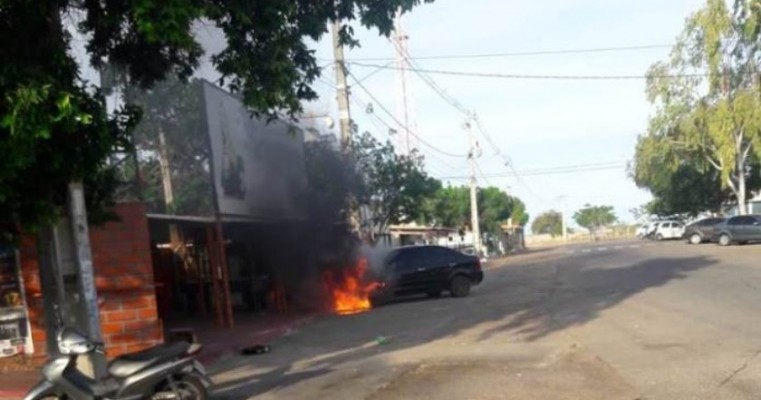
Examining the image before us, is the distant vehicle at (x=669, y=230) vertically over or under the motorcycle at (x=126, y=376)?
under

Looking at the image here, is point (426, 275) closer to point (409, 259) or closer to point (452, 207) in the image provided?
point (409, 259)

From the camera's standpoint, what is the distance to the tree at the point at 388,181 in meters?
34.6

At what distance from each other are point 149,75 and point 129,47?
1.79ft

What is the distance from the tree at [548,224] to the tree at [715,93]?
111902 millimetres

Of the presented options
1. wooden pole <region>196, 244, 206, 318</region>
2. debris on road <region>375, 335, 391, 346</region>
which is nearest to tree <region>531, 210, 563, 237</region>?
wooden pole <region>196, 244, 206, 318</region>

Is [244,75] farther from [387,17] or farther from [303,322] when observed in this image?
[303,322]

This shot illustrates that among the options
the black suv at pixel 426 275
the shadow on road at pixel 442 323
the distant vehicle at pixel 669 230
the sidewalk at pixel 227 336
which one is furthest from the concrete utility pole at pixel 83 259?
the distant vehicle at pixel 669 230

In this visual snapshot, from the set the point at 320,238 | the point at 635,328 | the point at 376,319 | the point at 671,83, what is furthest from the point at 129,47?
the point at 671,83

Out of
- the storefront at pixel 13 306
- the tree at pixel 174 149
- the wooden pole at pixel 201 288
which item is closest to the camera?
the storefront at pixel 13 306

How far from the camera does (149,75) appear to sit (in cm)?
1188

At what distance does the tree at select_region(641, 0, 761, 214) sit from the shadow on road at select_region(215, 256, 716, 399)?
19473mm

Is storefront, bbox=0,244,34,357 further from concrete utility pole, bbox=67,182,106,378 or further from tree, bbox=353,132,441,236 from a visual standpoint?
tree, bbox=353,132,441,236

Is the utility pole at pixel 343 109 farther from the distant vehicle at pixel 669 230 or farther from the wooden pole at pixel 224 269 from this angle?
the distant vehicle at pixel 669 230

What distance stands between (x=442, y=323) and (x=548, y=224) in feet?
522
